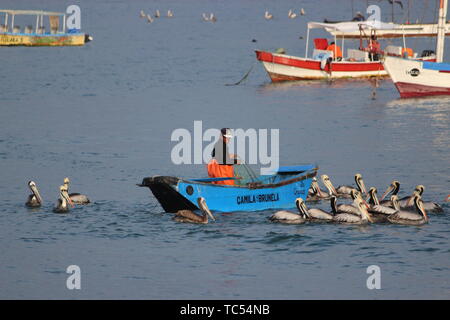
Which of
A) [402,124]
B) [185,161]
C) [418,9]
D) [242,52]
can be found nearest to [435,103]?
[402,124]

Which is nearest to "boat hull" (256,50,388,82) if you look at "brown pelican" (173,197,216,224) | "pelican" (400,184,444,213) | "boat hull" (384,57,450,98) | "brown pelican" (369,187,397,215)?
"boat hull" (384,57,450,98)

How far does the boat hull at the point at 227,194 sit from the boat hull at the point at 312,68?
98.2ft

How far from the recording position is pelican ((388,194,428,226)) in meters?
24.0

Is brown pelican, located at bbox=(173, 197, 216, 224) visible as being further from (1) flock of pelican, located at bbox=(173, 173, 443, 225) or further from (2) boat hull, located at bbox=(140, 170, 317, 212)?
(2) boat hull, located at bbox=(140, 170, 317, 212)

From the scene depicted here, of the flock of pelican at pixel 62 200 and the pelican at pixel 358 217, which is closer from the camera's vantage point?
the pelican at pixel 358 217

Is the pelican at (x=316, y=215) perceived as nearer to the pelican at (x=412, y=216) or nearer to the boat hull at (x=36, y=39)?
the pelican at (x=412, y=216)

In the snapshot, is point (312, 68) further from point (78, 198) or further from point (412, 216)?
point (412, 216)

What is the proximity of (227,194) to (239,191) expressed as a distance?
343mm

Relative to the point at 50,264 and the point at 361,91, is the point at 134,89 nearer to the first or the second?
the point at 361,91

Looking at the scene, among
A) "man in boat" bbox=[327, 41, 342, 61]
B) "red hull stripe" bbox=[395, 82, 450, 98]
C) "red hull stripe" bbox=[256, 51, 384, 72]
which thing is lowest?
"red hull stripe" bbox=[395, 82, 450, 98]

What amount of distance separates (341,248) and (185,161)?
12.9 meters

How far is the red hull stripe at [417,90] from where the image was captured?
49094 millimetres

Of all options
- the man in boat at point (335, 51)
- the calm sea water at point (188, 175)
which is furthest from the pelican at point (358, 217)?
the man in boat at point (335, 51)

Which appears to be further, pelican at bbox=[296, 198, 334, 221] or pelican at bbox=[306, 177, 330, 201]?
pelican at bbox=[306, 177, 330, 201]
